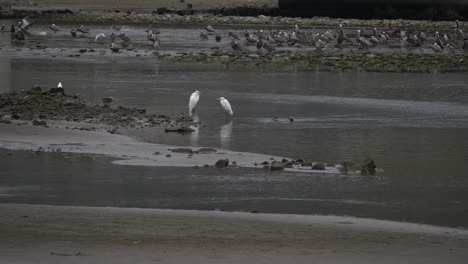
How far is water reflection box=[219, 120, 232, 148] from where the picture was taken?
48.5 ft

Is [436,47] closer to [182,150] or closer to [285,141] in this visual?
[285,141]

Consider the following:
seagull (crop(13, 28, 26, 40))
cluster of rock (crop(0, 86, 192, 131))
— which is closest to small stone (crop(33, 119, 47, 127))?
cluster of rock (crop(0, 86, 192, 131))

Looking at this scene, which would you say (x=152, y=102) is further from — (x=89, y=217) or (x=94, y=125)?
(x=89, y=217)

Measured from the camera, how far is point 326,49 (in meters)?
36.0

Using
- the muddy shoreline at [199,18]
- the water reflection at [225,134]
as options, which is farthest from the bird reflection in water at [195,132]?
the muddy shoreline at [199,18]

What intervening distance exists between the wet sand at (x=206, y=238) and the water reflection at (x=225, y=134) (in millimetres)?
A: 4715

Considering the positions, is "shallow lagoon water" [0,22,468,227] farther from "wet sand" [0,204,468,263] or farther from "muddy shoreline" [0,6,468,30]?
"muddy shoreline" [0,6,468,30]

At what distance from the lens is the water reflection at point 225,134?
582 inches

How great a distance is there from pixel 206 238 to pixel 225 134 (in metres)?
7.02

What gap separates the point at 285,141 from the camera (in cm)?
1512

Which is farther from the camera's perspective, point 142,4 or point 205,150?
point 142,4

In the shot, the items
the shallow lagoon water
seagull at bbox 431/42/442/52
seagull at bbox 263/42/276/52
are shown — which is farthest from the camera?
seagull at bbox 431/42/442/52

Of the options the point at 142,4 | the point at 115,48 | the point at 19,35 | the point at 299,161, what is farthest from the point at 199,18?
the point at 299,161

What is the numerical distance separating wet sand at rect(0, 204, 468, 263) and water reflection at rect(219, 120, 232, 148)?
472cm
